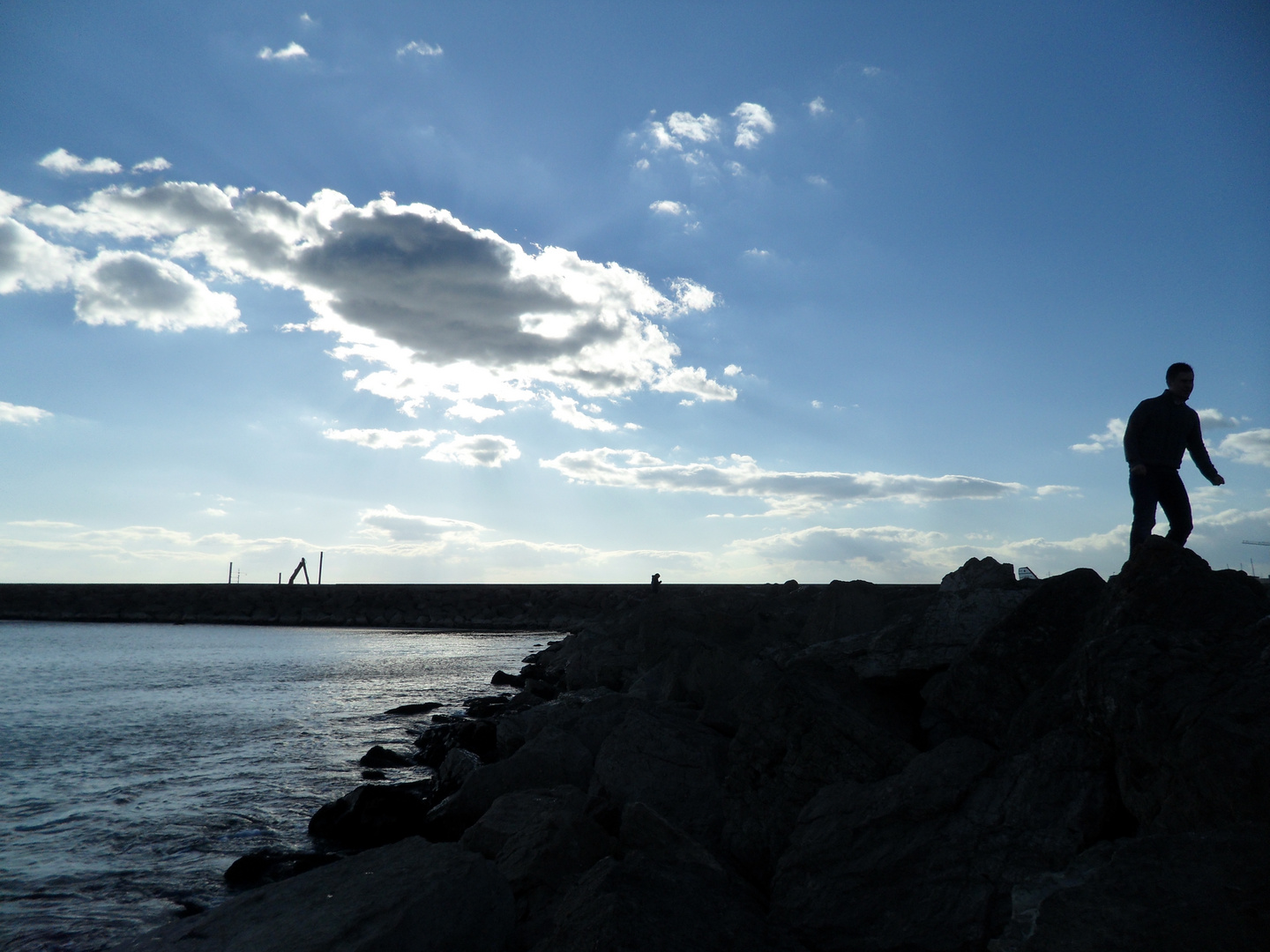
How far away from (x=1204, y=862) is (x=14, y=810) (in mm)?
8381

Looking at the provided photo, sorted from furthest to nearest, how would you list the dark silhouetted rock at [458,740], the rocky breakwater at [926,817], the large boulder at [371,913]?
the dark silhouetted rock at [458,740]
the large boulder at [371,913]
the rocky breakwater at [926,817]

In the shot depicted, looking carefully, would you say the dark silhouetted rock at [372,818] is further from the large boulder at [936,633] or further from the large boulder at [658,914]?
the large boulder at [936,633]

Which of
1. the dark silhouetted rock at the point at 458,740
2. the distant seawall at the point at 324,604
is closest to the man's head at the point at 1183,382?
the dark silhouetted rock at the point at 458,740

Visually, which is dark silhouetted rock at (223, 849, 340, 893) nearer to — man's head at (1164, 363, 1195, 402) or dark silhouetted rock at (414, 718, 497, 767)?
dark silhouetted rock at (414, 718, 497, 767)

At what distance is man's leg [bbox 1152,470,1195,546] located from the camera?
5.55 metres

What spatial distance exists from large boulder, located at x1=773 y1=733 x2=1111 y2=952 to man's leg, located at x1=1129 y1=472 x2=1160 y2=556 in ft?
10.6

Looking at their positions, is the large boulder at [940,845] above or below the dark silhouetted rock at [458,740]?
above

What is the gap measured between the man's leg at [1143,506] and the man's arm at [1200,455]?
1.51 feet

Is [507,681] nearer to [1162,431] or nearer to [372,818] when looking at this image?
[372,818]

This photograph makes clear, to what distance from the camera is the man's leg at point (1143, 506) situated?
18.1 ft

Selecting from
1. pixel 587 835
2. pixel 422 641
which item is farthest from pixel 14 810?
pixel 422 641

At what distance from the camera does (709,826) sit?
4.11 meters

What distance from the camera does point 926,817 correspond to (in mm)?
2961

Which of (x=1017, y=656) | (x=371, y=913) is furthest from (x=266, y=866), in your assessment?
(x=1017, y=656)
